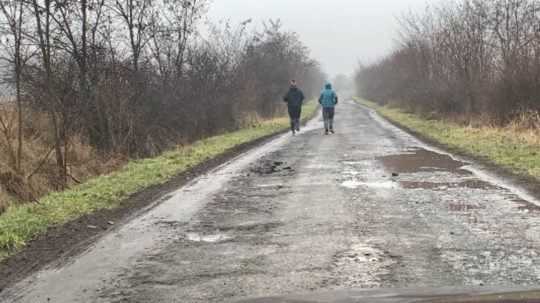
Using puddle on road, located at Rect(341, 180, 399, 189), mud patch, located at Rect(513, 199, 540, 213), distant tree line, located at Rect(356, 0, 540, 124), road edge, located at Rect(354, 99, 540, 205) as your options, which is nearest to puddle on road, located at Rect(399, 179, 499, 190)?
puddle on road, located at Rect(341, 180, 399, 189)

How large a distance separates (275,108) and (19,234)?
3121 centimetres

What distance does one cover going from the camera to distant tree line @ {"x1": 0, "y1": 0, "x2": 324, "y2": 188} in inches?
518

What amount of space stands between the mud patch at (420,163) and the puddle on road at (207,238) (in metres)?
5.83

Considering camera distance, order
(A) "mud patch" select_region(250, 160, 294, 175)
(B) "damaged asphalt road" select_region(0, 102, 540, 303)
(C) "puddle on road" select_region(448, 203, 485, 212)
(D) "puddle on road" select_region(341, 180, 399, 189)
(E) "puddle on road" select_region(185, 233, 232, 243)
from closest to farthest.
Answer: (B) "damaged asphalt road" select_region(0, 102, 540, 303)
(E) "puddle on road" select_region(185, 233, 232, 243)
(C) "puddle on road" select_region(448, 203, 485, 212)
(D) "puddle on road" select_region(341, 180, 399, 189)
(A) "mud patch" select_region(250, 160, 294, 175)

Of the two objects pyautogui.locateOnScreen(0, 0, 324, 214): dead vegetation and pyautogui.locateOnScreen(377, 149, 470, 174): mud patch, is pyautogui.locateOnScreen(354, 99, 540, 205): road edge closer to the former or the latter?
pyautogui.locateOnScreen(377, 149, 470, 174): mud patch

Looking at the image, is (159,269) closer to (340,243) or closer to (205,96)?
(340,243)

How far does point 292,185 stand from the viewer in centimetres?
1030

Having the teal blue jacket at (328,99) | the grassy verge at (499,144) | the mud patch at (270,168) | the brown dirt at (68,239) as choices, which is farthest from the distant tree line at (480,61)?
the brown dirt at (68,239)

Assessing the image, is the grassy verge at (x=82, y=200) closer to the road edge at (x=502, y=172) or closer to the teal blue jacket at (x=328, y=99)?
the road edge at (x=502, y=172)

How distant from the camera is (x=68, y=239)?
6.89m

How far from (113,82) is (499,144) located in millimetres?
10604

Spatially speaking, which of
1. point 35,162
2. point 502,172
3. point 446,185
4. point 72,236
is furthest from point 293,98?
point 72,236

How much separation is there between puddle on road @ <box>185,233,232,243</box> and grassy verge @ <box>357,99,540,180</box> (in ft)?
19.8

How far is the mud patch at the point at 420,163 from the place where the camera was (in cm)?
1190
